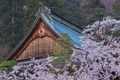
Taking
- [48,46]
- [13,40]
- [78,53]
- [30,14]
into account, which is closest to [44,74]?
[78,53]

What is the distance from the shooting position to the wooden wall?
367 inches

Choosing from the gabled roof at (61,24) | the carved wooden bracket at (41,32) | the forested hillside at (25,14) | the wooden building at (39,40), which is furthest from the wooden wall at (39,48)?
the forested hillside at (25,14)

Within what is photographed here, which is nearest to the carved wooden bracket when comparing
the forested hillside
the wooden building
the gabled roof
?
the wooden building

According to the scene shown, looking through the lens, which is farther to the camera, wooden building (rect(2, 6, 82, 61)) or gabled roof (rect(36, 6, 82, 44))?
A: gabled roof (rect(36, 6, 82, 44))

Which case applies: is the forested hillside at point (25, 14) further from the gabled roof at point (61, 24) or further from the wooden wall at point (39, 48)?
the wooden wall at point (39, 48)

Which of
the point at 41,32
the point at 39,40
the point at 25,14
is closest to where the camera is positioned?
the point at 41,32

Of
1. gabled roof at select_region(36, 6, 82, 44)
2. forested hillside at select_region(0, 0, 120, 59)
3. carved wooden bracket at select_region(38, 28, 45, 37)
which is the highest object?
forested hillside at select_region(0, 0, 120, 59)

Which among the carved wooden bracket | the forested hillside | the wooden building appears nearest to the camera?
the wooden building

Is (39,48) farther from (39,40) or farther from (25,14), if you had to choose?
(25,14)

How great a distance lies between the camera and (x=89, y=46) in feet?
18.7

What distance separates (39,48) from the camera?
9578 millimetres

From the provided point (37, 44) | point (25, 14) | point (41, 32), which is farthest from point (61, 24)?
point (25, 14)

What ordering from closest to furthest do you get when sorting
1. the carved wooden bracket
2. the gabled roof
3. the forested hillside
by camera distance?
the carved wooden bracket < the gabled roof < the forested hillside

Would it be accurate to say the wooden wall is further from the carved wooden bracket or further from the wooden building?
the carved wooden bracket
